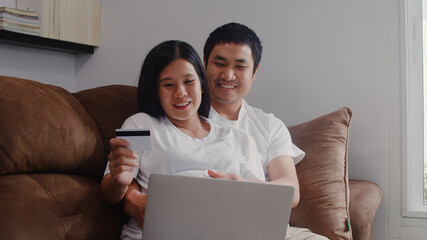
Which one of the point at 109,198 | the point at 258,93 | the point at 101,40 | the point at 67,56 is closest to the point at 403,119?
the point at 258,93

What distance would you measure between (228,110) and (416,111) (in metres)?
0.86

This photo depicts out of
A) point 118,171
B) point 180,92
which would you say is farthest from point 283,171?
point 118,171

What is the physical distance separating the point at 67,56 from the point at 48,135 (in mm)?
1623

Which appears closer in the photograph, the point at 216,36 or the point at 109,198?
the point at 109,198

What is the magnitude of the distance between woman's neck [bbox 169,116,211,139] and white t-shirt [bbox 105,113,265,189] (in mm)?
27

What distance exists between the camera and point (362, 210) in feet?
5.45

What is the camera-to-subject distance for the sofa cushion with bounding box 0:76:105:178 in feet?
4.00

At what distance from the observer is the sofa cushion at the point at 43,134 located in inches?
48.0

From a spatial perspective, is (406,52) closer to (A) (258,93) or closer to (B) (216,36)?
(A) (258,93)

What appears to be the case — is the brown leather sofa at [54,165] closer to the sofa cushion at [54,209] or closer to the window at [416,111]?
the sofa cushion at [54,209]

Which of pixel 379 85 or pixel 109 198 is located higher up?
pixel 379 85

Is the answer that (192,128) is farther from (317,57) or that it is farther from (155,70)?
(317,57)

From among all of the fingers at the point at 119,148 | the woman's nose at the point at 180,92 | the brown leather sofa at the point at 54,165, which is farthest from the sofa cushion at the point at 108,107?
the fingers at the point at 119,148

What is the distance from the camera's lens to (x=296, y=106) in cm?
215
